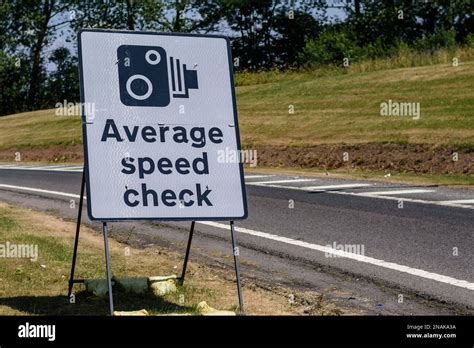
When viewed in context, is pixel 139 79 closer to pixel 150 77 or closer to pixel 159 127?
pixel 150 77

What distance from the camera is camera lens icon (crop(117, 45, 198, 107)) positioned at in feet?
25.3

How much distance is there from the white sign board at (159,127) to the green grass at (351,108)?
14.9 metres

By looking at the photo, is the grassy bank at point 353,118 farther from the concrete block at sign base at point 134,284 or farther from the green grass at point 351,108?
the concrete block at sign base at point 134,284

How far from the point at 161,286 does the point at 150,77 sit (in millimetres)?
2055

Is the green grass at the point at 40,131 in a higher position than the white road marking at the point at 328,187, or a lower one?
higher

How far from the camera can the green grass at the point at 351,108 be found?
25000 millimetres

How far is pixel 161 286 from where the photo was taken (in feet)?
28.0

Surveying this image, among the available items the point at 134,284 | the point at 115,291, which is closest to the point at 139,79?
the point at 134,284

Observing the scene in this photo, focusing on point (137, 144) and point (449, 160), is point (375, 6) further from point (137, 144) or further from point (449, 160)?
point (137, 144)

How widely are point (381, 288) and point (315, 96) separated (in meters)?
26.0

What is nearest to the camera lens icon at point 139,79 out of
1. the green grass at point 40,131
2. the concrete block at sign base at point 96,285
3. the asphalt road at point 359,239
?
the concrete block at sign base at point 96,285

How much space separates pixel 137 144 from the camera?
769 cm

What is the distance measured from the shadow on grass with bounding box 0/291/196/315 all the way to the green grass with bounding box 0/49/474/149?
15.0 metres
